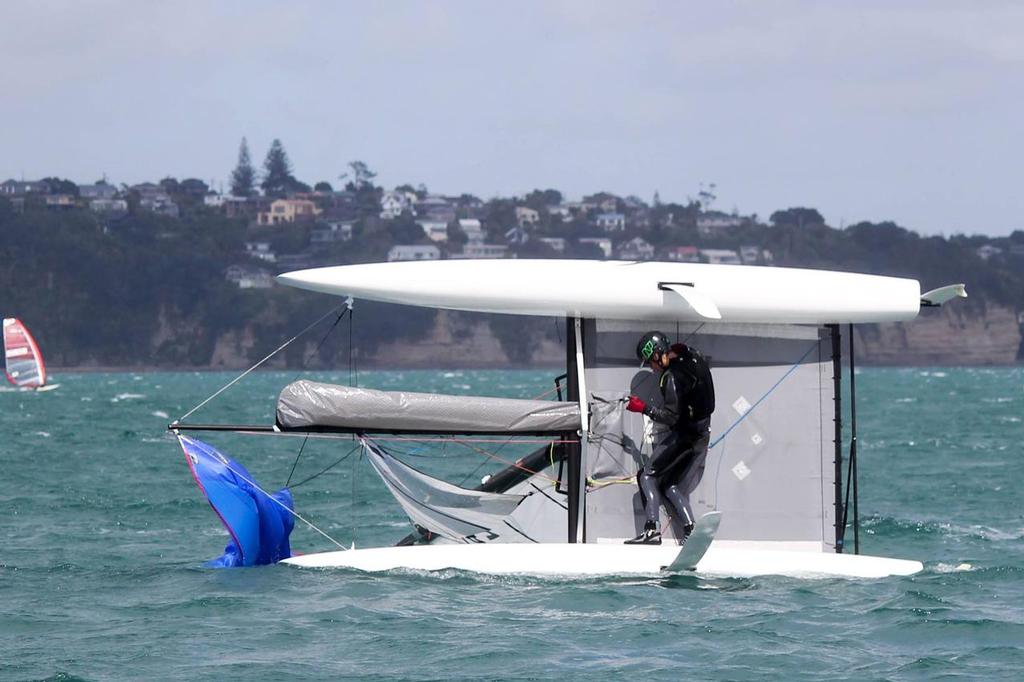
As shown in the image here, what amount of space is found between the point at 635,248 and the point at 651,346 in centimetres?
17658

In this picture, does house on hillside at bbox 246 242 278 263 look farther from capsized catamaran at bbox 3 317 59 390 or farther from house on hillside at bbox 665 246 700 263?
capsized catamaran at bbox 3 317 59 390

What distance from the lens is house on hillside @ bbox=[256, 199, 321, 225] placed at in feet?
635

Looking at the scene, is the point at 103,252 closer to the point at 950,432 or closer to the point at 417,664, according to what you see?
the point at 950,432

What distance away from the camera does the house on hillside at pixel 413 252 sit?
17175 centimetres

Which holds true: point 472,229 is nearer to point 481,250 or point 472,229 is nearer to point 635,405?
point 481,250

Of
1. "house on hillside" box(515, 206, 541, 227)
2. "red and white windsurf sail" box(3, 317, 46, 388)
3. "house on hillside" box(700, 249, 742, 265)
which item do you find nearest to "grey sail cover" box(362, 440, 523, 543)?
"red and white windsurf sail" box(3, 317, 46, 388)

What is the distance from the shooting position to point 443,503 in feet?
42.3

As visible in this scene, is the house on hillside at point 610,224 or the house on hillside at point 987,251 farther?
the house on hillside at point 610,224

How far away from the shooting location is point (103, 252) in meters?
164

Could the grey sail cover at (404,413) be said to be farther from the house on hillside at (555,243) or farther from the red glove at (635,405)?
the house on hillside at (555,243)

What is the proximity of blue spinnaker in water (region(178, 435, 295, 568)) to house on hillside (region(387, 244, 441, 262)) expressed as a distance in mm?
156951

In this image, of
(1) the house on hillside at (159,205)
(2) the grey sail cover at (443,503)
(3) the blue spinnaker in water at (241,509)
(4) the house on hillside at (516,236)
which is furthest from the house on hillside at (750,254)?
(3) the blue spinnaker in water at (241,509)

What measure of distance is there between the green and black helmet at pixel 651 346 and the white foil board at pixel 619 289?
186mm

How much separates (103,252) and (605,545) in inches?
6196
